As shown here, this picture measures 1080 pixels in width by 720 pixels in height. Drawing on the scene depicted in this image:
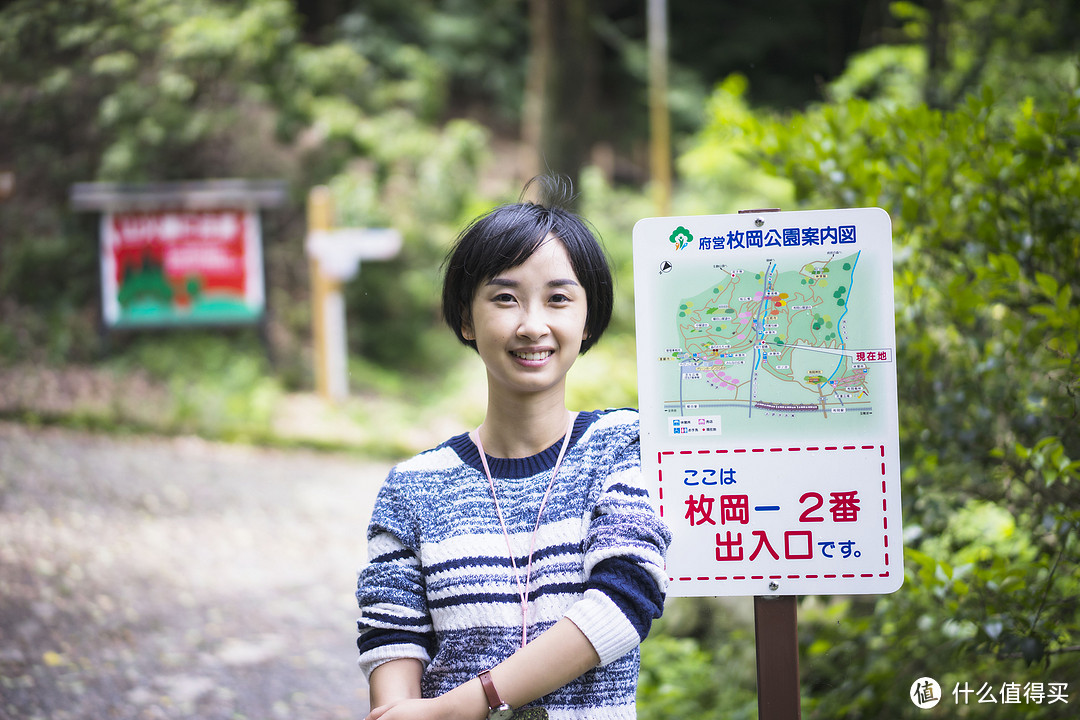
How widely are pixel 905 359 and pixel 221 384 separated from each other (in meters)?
6.04

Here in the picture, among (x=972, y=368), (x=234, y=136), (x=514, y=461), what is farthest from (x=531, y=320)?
(x=234, y=136)

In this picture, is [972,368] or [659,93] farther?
[659,93]

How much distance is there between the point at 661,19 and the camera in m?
13.5

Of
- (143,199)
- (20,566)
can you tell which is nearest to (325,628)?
(20,566)

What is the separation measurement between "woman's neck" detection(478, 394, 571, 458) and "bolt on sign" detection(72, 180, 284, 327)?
633 cm

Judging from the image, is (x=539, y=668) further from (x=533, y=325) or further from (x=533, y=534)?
(x=533, y=325)

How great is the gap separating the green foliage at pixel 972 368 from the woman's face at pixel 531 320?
1146mm

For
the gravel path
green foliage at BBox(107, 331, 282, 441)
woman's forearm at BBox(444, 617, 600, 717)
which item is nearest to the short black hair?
woman's forearm at BBox(444, 617, 600, 717)

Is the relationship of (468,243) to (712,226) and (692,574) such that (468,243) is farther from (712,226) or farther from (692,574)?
(692,574)

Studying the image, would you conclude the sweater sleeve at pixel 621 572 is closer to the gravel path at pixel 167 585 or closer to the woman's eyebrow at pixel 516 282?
the woman's eyebrow at pixel 516 282

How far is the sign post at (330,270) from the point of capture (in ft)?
26.3

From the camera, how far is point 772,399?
5.38 feet

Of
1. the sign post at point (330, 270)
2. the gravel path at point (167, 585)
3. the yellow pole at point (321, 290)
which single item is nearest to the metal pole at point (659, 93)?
the sign post at point (330, 270)

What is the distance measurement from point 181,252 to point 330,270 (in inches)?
50.4
